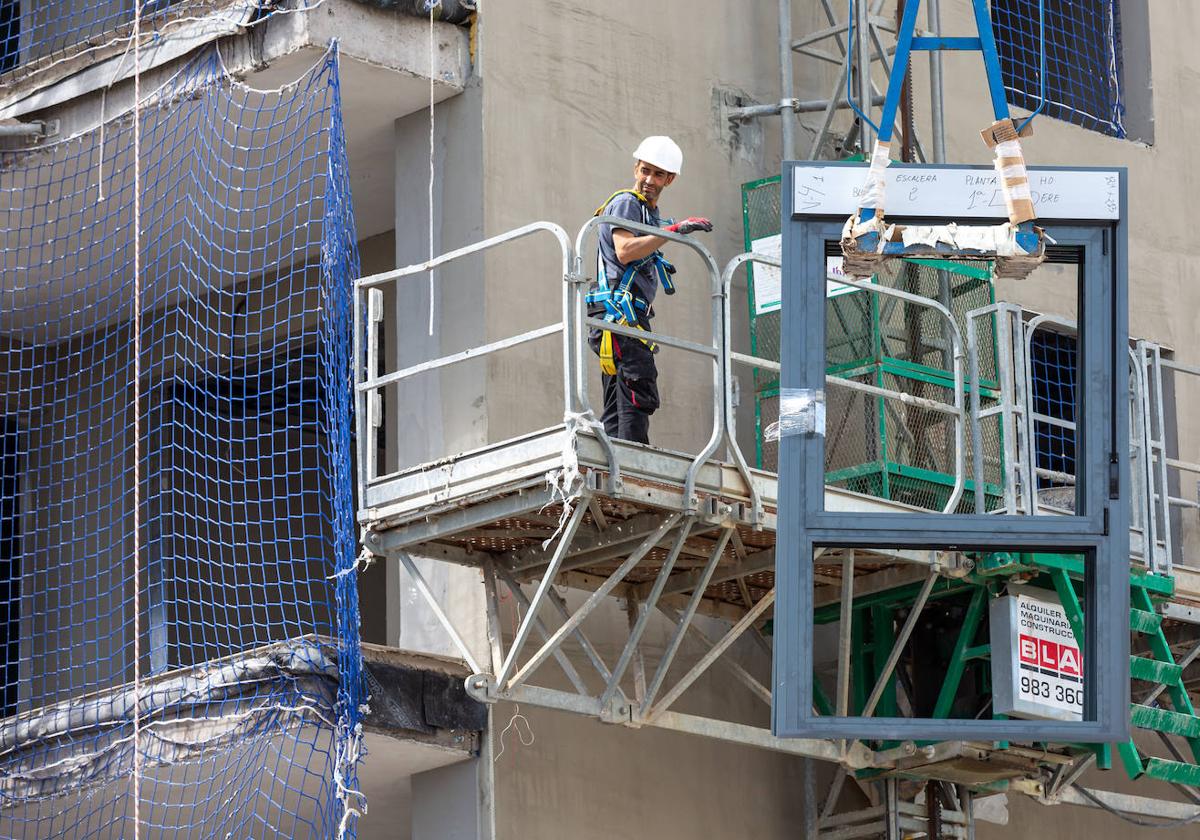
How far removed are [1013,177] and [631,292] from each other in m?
2.66

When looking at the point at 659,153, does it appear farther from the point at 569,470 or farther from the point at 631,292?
the point at 569,470

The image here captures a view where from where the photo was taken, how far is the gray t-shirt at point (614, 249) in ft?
44.7

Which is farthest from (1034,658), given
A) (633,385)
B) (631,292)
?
(631,292)

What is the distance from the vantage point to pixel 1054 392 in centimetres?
1881

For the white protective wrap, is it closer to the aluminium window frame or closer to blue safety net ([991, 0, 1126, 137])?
the aluminium window frame

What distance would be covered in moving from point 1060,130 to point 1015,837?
508 centimetres

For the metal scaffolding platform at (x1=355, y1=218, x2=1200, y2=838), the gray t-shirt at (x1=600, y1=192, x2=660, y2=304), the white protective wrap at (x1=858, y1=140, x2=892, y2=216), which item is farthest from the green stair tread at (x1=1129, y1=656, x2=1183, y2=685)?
the white protective wrap at (x1=858, y1=140, x2=892, y2=216)

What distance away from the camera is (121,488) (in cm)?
1802

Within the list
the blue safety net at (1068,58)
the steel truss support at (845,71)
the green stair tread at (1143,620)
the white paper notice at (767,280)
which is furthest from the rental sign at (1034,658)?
the blue safety net at (1068,58)

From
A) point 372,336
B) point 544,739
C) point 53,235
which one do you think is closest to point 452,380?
point 372,336

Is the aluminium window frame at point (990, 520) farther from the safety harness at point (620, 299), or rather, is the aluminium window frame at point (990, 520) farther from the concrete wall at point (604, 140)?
the concrete wall at point (604, 140)

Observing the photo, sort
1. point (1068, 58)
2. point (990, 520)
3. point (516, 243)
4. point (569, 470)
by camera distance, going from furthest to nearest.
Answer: point (1068, 58), point (516, 243), point (569, 470), point (990, 520)

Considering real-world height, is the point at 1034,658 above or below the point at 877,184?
below

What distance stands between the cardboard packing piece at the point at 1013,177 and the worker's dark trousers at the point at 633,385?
8.62ft
